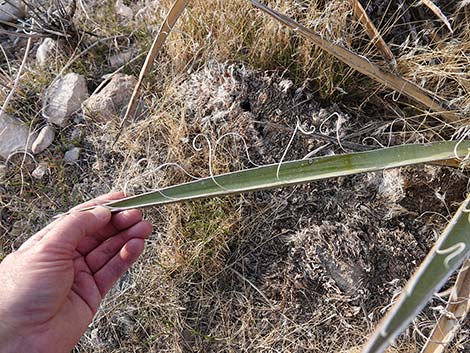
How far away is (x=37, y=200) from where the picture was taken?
1473 millimetres

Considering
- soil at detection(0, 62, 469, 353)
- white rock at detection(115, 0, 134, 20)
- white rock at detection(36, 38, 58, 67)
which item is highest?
white rock at detection(115, 0, 134, 20)

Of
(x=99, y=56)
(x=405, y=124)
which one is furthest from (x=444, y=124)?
(x=99, y=56)

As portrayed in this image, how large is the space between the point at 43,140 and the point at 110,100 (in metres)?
0.25

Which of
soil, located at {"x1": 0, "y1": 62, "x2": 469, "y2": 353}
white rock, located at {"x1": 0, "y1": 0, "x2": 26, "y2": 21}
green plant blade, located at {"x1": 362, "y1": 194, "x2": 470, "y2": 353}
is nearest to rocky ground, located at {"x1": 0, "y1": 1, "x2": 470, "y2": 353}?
soil, located at {"x1": 0, "y1": 62, "x2": 469, "y2": 353}

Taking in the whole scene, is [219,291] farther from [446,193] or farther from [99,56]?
[99,56]

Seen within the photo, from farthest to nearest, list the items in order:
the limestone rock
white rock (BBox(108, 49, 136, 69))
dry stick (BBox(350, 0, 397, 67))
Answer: white rock (BBox(108, 49, 136, 69)) → the limestone rock → dry stick (BBox(350, 0, 397, 67))

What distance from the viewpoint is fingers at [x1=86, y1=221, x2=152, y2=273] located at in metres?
1.16

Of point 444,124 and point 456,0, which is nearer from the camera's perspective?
point 444,124

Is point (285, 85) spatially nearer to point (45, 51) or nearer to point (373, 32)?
point (373, 32)

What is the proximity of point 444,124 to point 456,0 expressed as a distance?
1.26 ft

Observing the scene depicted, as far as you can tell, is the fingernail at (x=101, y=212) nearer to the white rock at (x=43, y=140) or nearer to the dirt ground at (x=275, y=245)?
the dirt ground at (x=275, y=245)

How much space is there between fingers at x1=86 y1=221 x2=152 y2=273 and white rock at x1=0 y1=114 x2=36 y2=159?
0.54m

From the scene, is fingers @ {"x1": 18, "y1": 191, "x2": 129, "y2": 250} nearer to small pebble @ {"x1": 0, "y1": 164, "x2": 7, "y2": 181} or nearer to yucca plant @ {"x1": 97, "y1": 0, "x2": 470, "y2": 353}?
yucca plant @ {"x1": 97, "y1": 0, "x2": 470, "y2": 353}

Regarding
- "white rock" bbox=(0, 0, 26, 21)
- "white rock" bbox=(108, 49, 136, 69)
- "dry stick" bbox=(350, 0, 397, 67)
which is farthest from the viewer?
"white rock" bbox=(0, 0, 26, 21)
